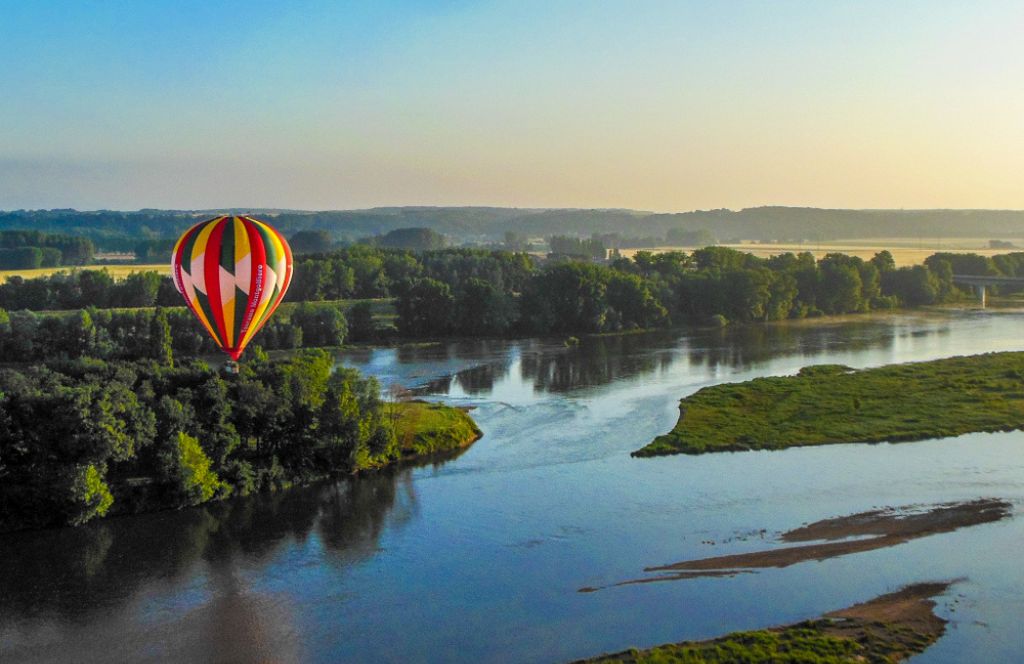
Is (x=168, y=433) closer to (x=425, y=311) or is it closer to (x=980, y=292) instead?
(x=425, y=311)

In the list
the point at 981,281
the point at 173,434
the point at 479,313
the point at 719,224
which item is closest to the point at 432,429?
the point at 173,434

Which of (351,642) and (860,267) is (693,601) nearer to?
(351,642)

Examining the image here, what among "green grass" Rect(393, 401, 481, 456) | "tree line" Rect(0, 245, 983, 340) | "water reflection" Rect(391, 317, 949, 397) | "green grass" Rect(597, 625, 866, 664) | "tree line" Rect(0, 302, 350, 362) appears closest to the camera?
"green grass" Rect(597, 625, 866, 664)

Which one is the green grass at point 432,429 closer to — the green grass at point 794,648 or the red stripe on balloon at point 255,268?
the red stripe on balloon at point 255,268

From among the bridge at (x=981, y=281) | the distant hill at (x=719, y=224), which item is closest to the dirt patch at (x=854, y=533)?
the bridge at (x=981, y=281)

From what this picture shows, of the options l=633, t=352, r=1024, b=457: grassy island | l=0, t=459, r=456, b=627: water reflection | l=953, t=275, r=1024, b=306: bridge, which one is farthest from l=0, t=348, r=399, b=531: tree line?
l=953, t=275, r=1024, b=306: bridge

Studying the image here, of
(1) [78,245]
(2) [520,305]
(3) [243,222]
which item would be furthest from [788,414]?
(1) [78,245]

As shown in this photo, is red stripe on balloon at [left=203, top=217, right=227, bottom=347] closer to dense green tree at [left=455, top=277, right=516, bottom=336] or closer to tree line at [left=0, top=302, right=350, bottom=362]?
tree line at [left=0, top=302, right=350, bottom=362]
